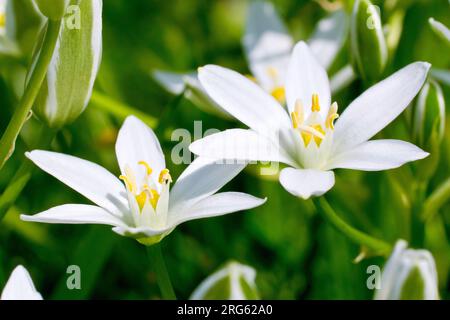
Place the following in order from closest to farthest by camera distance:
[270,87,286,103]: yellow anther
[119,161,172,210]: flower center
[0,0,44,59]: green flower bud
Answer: [119,161,172,210]: flower center
[0,0,44,59]: green flower bud
[270,87,286,103]: yellow anther

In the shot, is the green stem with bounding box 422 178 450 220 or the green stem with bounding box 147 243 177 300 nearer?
the green stem with bounding box 147 243 177 300

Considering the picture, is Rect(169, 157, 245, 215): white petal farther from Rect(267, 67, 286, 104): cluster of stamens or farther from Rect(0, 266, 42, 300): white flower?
Rect(267, 67, 286, 104): cluster of stamens

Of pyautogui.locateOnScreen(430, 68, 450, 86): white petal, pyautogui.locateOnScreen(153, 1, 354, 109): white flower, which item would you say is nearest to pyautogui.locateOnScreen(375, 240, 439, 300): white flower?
pyautogui.locateOnScreen(430, 68, 450, 86): white petal

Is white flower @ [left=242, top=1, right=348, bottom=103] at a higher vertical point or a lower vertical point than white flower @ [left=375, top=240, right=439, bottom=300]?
higher

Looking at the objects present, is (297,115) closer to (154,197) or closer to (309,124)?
(309,124)

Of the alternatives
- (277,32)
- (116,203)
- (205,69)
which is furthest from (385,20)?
(116,203)

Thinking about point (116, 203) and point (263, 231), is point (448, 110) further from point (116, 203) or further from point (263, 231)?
point (116, 203)

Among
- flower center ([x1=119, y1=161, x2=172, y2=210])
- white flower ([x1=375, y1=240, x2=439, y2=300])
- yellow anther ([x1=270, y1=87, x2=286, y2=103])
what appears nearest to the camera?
white flower ([x1=375, y1=240, x2=439, y2=300])

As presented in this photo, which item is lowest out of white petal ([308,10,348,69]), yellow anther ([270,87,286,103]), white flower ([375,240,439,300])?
white flower ([375,240,439,300])
